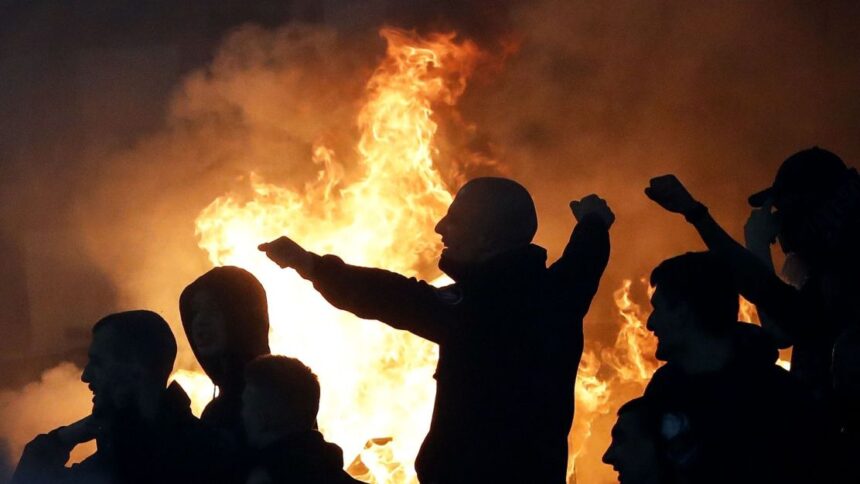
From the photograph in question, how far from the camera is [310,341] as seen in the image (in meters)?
7.42

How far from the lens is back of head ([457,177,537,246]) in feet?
10.8

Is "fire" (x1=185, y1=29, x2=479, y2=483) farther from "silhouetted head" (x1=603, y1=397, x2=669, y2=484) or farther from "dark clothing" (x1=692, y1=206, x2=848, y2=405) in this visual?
"silhouetted head" (x1=603, y1=397, x2=669, y2=484)

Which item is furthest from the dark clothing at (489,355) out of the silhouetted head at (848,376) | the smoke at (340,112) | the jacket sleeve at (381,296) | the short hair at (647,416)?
the smoke at (340,112)

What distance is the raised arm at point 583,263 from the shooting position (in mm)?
3361

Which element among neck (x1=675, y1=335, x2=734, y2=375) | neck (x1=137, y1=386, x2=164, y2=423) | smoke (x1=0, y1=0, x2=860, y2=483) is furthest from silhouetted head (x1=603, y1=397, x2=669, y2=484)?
smoke (x1=0, y1=0, x2=860, y2=483)

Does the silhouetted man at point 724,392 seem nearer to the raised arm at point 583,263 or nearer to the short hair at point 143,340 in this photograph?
the raised arm at point 583,263

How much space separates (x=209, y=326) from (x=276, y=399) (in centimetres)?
65

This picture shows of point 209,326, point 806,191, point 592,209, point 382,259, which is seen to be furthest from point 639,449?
point 382,259

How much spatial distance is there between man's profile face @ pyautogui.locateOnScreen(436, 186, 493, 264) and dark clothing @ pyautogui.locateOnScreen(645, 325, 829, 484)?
79 centimetres

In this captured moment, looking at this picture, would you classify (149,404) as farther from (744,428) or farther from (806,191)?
(806,191)

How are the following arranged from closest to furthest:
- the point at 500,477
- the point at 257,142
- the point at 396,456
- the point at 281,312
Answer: the point at 500,477
the point at 396,456
the point at 281,312
the point at 257,142

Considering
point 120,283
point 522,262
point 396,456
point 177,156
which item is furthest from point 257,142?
point 522,262

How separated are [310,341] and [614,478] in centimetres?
207

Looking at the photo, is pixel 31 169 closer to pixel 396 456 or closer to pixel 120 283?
pixel 120 283
